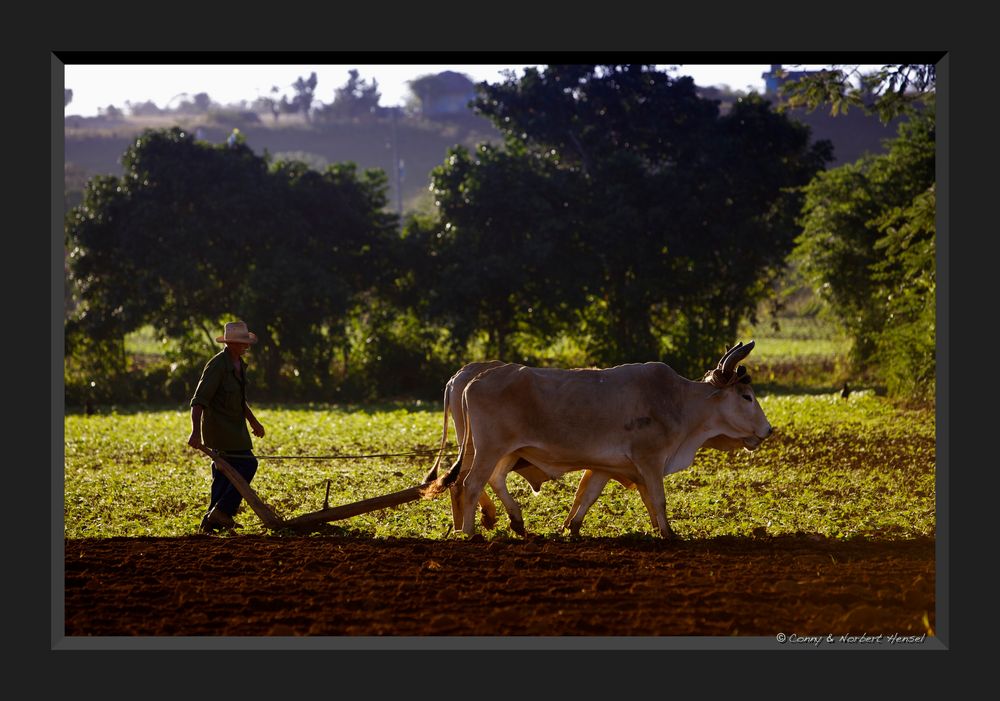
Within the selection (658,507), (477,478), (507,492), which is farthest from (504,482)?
(658,507)

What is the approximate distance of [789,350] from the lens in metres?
34.8

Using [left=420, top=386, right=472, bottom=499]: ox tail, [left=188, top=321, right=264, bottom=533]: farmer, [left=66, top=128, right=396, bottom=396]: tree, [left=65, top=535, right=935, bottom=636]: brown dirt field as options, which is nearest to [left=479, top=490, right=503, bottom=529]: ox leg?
[left=420, top=386, right=472, bottom=499]: ox tail

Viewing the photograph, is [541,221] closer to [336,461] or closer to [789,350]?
[789,350]

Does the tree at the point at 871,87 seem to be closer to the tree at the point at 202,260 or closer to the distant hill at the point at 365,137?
the tree at the point at 202,260

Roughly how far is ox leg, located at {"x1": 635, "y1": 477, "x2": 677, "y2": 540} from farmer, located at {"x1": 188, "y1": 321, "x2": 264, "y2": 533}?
3264 millimetres

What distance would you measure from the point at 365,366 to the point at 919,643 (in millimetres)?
22205

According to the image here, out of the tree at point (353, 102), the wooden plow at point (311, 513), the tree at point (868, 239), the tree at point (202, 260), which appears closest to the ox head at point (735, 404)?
the wooden plow at point (311, 513)

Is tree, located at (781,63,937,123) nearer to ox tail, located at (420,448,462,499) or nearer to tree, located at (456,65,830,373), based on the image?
ox tail, located at (420,448,462,499)

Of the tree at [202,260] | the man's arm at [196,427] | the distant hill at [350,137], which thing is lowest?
the man's arm at [196,427]

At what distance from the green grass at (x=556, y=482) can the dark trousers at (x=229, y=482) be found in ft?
0.99

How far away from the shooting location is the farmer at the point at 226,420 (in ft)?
33.2

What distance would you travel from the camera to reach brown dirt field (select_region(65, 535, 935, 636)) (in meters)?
7.06

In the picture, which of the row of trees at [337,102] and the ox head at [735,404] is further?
the row of trees at [337,102]

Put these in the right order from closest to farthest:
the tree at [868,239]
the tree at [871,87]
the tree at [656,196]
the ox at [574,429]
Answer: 1. the ox at [574,429]
2. the tree at [871,87]
3. the tree at [868,239]
4. the tree at [656,196]
